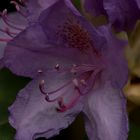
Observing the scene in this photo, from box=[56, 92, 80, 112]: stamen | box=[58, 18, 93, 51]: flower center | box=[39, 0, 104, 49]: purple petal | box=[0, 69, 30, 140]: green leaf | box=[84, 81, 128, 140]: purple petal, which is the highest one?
box=[39, 0, 104, 49]: purple petal

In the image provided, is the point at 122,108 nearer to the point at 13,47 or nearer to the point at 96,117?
the point at 96,117

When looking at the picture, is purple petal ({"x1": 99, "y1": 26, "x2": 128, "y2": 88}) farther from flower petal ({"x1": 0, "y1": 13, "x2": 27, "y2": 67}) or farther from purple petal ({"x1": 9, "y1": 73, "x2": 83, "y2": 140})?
flower petal ({"x1": 0, "y1": 13, "x2": 27, "y2": 67})

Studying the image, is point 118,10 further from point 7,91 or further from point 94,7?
point 7,91

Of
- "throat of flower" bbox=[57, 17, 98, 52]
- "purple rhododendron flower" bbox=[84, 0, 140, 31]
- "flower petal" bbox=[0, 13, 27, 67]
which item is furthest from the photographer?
"flower petal" bbox=[0, 13, 27, 67]

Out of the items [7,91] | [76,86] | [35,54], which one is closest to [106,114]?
[76,86]

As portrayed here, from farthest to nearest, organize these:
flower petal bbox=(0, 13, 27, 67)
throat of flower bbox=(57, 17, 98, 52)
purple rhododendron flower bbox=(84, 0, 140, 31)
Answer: flower petal bbox=(0, 13, 27, 67), throat of flower bbox=(57, 17, 98, 52), purple rhododendron flower bbox=(84, 0, 140, 31)

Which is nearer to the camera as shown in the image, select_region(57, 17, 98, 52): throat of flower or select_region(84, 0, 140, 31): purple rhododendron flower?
select_region(84, 0, 140, 31): purple rhododendron flower

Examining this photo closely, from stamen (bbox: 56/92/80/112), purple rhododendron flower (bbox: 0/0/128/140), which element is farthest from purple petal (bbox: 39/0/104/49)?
stamen (bbox: 56/92/80/112)

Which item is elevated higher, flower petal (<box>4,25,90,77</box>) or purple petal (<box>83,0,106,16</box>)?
purple petal (<box>83,0,106,16</box>)
